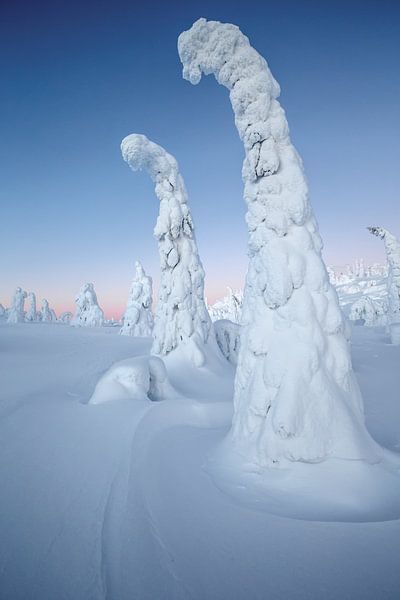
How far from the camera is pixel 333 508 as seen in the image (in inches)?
108

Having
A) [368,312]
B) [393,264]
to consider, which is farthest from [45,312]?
[393,264]

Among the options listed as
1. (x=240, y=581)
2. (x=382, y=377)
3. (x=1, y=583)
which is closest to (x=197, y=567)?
(x=240, y=581)

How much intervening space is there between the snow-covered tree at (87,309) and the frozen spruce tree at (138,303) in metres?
11.5

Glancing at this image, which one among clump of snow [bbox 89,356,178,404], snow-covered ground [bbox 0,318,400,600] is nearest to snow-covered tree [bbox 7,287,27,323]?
clump of snow [bbox 89,356,178,404]

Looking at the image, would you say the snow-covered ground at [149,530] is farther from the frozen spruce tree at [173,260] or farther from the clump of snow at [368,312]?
the clump of snow at [368,312]

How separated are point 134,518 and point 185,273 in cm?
947

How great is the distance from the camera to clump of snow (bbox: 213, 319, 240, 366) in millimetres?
13414

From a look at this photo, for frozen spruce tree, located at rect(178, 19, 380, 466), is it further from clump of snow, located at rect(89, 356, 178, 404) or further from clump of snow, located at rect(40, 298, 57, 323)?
clump of snow, located at rect(40, 298, 57, 323)

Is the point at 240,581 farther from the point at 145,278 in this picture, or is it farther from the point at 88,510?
the point at 145,278

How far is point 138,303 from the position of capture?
27109 mm

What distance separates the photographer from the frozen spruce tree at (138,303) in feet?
87.2

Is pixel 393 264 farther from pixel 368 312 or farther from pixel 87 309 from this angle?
pixel 87 309

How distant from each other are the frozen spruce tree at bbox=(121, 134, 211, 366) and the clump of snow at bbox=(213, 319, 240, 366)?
173 cm

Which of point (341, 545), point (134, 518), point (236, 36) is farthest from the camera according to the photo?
point (236, 36)
